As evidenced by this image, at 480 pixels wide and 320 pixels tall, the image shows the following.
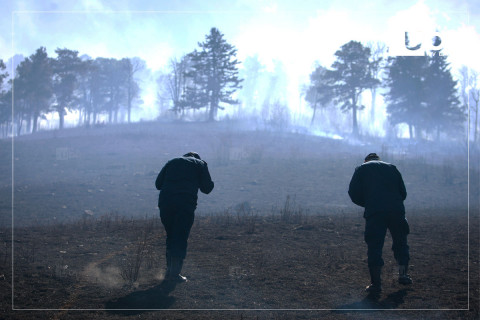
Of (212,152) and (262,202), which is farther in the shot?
(212,152)

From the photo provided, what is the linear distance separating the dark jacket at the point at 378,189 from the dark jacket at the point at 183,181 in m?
2.25

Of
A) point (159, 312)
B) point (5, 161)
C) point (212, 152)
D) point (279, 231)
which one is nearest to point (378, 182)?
point (159, 312)

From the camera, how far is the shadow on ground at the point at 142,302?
4992mm

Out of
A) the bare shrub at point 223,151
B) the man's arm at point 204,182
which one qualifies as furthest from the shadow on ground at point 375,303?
the bare shrub at point 223,151

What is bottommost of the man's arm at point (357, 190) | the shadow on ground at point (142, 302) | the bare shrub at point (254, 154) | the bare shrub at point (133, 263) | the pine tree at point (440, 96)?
the shadow on ground at point (142, 302)

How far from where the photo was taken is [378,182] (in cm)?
584

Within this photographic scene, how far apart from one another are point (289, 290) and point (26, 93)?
4655 cm

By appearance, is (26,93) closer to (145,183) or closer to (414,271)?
(145,183)

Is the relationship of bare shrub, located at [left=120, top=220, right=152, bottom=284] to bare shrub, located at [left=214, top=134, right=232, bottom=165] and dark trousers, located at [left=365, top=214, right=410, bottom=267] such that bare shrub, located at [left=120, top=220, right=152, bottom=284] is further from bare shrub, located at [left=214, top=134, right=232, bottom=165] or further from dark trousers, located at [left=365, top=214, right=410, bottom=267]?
bare shrub, located at [left=214, top=134, right=232, bottom=165]

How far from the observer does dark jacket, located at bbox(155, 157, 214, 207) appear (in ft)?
20.0

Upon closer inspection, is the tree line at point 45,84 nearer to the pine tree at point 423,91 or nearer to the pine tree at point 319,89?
the pine tree at point 319,89

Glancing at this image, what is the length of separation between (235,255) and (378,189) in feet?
10.6

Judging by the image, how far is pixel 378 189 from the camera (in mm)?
5820

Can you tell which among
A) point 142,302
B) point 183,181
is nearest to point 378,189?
point 183,181
